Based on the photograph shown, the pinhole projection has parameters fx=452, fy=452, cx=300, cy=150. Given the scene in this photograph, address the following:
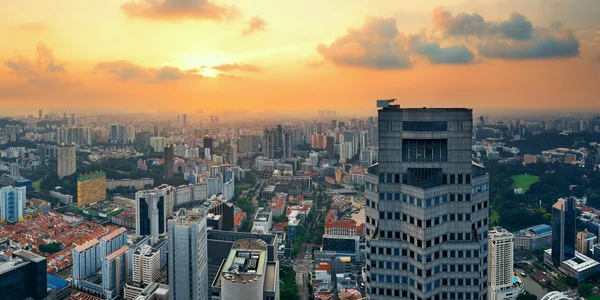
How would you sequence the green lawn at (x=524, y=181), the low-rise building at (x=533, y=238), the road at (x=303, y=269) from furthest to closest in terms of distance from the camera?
1. the green lawn at (x=524, y=181)
2. the low-rise building at (x=533, y=238)
3. the road at (x=303, y=269)

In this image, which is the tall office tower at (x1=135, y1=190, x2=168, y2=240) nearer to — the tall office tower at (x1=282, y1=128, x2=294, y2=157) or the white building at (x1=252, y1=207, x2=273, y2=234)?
the white building at (x1=252, y1=207, x2=273, y2=234)

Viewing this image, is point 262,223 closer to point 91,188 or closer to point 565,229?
point 565,229

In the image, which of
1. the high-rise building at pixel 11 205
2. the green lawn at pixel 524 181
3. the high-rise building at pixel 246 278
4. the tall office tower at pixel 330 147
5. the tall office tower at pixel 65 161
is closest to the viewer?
the high-rise building at pixel 246 278

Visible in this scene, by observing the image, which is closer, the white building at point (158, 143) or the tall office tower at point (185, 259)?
the tall office tower at point (185, 259)

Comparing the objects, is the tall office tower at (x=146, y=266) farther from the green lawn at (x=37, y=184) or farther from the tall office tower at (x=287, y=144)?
the tall office tower at (x=287, y=144)

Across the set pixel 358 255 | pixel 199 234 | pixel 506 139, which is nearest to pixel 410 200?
pixel 199 234

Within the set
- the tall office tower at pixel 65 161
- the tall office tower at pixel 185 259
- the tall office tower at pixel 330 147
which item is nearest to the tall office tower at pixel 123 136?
the tall office tower at pixel 65 161
